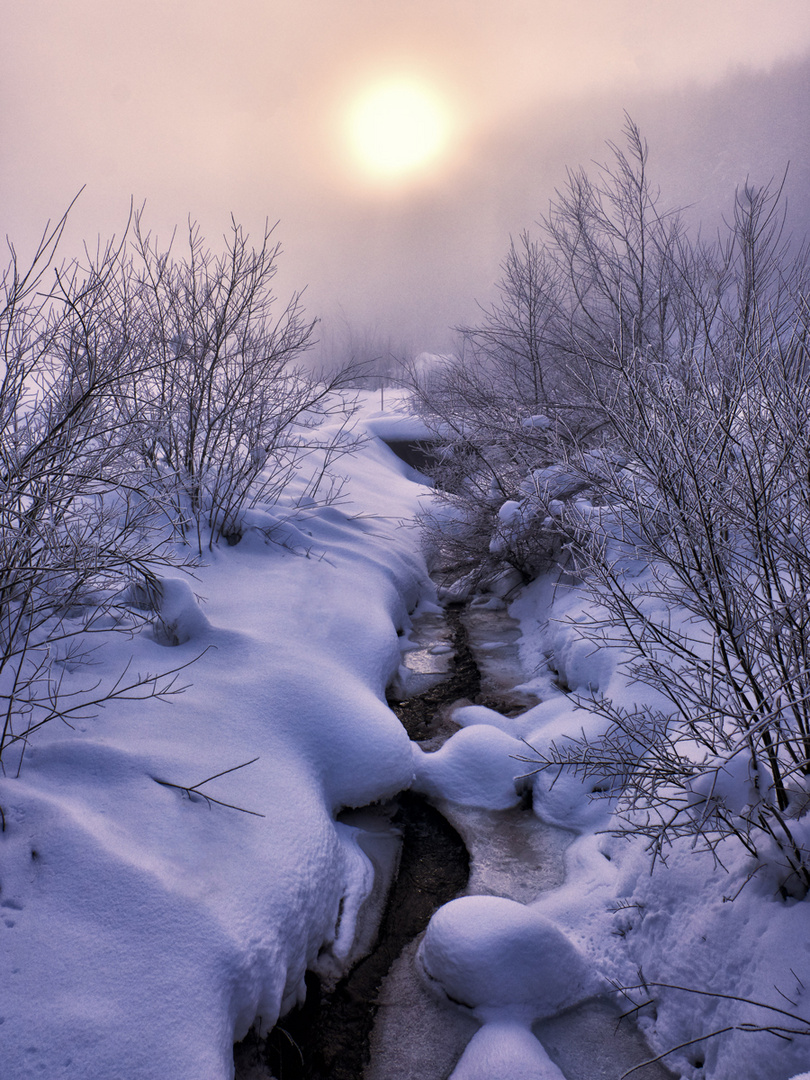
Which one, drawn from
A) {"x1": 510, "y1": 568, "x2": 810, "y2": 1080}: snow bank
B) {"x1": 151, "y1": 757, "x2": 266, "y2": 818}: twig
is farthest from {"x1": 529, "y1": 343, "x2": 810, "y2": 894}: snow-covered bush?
{"x1": 151, "y1": 757, "x2": 266, "y2": 818}: twig

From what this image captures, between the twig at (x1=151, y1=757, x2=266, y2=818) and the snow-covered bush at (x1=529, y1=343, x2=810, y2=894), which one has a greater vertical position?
the snow-covered bush at (x1=529, y1=343, x2=810, y2=894)

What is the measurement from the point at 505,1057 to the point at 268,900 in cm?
144

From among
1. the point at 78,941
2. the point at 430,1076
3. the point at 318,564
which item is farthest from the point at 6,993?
the point at 318,564

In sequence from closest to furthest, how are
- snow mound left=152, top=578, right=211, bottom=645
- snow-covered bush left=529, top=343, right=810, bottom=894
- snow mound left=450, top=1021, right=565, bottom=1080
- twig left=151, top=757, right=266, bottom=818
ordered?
snow-covered bush left=529, top=343, right=810, bottom=894 → snow mound left=450, top=1021, right=565, bottom=1080 → twig left=151, top=757, right=266, bottom=818 → snow mound left=152, top=578, right=211, bottom=645

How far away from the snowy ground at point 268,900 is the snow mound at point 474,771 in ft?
0.06

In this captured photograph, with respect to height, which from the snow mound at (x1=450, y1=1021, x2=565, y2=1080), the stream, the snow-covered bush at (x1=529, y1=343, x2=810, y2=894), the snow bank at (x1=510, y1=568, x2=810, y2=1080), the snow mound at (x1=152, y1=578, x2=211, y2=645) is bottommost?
the stream

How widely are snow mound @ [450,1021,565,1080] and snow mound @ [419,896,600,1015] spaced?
0.14 m

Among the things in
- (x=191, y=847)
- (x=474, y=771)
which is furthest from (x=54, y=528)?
(x=474, y=771)

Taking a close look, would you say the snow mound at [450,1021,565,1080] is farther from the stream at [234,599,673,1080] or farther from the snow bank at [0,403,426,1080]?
the snow bank at [0,403,426,1080]

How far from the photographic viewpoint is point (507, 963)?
11.3 feet

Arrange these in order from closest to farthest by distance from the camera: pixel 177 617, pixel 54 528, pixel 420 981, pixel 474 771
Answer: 1. pixel 54 528
2. pixel 420 981
3. pixel 177 617
4. pixel 474 771

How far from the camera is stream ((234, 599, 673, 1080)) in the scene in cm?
316

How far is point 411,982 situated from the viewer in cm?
365

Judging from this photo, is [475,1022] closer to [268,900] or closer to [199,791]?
[268,900]
